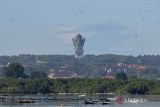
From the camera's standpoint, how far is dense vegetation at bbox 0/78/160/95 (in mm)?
152375

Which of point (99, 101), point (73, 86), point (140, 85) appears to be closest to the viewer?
point (99, 101)

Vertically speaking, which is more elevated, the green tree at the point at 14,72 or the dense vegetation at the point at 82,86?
the green tree at the point at 14,72

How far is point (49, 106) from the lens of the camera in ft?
335

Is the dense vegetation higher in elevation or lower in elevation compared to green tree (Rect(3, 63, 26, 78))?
lower

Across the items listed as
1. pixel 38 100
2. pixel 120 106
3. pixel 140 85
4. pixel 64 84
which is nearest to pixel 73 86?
pixel 64 84

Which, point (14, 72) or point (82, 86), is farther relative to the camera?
point (14, 72)

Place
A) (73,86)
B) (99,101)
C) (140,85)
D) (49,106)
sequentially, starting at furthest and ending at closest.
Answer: (73,86)
(140,85)
(99,101)
(49,106)

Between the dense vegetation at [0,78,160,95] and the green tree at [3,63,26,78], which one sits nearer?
the dense vegetation at [0,78,160,95]

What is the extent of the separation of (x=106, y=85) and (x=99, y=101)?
1693 inches

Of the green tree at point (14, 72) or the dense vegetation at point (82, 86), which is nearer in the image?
the dense vegetation at point (82, 86)

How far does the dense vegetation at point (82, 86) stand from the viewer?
152m

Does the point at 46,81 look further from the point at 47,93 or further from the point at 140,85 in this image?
the point at 140,85

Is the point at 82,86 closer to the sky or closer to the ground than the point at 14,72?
closer to the ground

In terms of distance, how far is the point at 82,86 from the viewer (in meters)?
160
